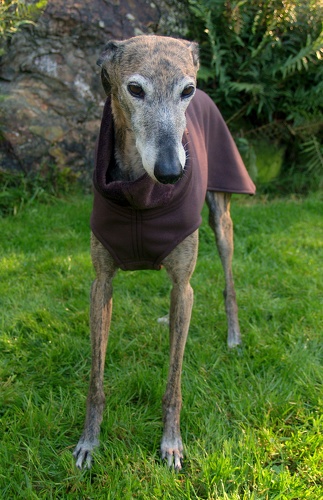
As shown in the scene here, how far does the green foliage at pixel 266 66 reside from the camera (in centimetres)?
532

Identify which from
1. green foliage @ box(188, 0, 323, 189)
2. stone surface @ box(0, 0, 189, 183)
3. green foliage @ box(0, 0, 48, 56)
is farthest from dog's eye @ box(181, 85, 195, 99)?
green foliage @ box(188, 0, 323, 189)

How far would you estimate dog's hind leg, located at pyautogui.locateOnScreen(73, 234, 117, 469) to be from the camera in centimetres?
216

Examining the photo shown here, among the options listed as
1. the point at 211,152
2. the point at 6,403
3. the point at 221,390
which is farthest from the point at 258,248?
the point at 6,403

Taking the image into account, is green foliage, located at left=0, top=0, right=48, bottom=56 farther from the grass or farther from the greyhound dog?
the greyhound dog

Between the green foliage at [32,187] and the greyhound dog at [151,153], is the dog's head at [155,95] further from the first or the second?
the green foliage at [32,187]

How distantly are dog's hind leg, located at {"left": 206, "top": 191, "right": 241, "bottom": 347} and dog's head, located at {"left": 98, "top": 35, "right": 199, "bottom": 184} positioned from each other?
1171mm

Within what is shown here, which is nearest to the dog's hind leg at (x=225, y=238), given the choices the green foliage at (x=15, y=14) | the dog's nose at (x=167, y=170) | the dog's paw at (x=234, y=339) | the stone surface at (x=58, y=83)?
the dog's paw at (x=234, y=339)

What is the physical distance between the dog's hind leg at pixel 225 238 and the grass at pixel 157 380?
0.34ft

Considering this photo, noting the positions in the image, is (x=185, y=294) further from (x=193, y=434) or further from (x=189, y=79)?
(x=189, y=79)

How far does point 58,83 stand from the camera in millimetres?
5043

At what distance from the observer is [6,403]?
232cm

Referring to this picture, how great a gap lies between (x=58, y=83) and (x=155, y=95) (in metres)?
3.67

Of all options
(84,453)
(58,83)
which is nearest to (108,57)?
(84,453)

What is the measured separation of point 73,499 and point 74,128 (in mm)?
3982
